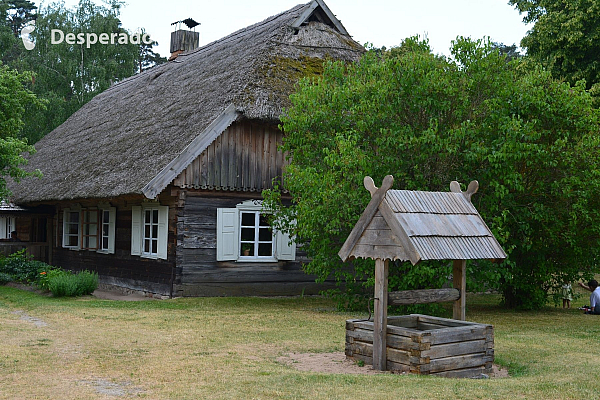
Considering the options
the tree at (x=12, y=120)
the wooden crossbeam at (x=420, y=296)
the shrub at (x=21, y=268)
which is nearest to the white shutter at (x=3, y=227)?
the shrub at (x=21, y=268)

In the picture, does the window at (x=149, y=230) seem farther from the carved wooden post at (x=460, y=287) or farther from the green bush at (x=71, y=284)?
the carved wooden post at (x=460, y=287)

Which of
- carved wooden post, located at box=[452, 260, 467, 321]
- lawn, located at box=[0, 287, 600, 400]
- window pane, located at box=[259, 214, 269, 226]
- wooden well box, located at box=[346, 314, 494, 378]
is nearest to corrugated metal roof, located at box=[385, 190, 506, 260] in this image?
carved wooden post, located at box=[452, 260, 467, 321]

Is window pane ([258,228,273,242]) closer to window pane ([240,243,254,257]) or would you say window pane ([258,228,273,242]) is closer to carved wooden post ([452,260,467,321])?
window pane ([240,243,254,257])

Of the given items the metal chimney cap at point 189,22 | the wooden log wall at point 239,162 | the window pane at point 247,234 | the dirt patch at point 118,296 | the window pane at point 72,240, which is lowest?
the dirt patch at point 118,296

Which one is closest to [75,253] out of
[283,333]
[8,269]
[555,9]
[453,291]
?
[8,269]

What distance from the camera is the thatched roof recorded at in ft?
53.5

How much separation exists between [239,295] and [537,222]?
695 centimetres

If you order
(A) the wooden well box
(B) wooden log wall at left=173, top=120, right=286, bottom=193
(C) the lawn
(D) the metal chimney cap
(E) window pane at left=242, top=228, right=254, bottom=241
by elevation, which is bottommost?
(C) the lawn

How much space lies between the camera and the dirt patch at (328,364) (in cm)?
855

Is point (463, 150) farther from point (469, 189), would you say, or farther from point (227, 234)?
point (227, 234)

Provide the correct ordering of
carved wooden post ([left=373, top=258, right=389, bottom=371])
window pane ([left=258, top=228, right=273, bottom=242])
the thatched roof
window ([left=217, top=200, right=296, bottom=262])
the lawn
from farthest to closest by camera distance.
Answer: window pane ([left=258, top=228, right=273, bottom=242]) → window ([left=217, top=200, right=296, bottom=262]) → the thatched roof → carved wooden post ([left=373, top=258, right=389, bottom=371]) → the lawn

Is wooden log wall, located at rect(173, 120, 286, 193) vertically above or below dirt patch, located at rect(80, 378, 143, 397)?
above

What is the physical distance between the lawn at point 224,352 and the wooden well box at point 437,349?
33cm

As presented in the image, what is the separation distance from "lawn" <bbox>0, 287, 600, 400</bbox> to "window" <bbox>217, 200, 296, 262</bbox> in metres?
1.33
